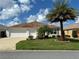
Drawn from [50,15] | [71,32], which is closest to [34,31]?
[71,32]

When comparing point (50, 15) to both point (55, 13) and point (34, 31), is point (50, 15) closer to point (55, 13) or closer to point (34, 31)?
point (55, 13)

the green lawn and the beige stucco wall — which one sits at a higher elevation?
the beige stucco wall

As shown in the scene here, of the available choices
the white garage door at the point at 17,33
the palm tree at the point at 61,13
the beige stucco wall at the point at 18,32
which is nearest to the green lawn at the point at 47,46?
the palm tree at the point at 61,13

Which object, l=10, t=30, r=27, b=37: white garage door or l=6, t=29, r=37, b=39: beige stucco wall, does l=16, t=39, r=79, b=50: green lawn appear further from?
l=10, t=30, r=27, b=37: white garage door

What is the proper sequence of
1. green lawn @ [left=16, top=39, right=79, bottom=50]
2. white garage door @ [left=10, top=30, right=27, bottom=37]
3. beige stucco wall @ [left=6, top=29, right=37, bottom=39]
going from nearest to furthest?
green lawn @ [left=16, top=39, right=79, bottom=50]
beige stucco wall @ [left=6, top=29, right=37, bottom=39]
white garage door @ [left=10, top=30, right=27, bottom=37]

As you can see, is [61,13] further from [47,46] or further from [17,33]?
[17,33]

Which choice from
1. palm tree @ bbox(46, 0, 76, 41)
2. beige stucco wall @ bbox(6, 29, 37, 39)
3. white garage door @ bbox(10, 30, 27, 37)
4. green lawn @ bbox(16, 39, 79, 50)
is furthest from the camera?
white garage door @ bbox(10, 30, 27, 37)

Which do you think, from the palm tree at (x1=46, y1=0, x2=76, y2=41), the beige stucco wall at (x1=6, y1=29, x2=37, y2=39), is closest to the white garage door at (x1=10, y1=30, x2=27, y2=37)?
the beige stucco wall at (x1=6, y1=29, x2=37, y2=39)

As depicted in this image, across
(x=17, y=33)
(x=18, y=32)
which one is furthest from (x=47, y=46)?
(x=18, y=32)

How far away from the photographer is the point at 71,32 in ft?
184

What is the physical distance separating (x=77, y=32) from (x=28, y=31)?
46.1 ft

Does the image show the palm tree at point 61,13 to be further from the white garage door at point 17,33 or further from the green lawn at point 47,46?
the white garage door at point 17,33

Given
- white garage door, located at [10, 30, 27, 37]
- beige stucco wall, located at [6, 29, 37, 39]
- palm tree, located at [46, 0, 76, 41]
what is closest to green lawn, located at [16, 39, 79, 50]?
palm tree, located at [46, 0, 76, 41]

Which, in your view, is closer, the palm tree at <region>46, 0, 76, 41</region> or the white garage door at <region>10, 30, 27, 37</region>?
the palm tree at <region>46, 0, 76, 41</region>
